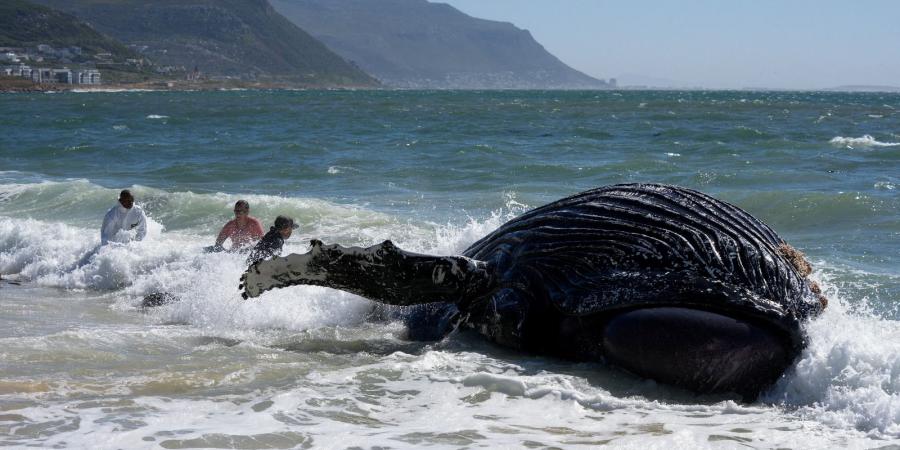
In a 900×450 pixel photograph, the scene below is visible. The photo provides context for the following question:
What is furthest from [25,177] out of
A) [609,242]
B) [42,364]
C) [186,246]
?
[609,242]

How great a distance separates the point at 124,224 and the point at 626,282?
27.1 feet

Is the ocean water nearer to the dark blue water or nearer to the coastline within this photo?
the dark blue water

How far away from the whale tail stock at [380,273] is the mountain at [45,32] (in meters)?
157

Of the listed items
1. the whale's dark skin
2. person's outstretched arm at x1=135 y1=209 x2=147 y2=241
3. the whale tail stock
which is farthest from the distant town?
the whale's dark skin

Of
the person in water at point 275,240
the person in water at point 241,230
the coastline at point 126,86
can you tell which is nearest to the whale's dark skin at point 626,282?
the person in water at point 275,240

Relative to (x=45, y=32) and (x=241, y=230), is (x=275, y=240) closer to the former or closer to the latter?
(x=241, y=230)

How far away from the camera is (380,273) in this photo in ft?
20.0

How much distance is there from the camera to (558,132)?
38781mm

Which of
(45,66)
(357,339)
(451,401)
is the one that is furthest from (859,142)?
(45,66)

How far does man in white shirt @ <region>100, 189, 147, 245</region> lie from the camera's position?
1221 cm

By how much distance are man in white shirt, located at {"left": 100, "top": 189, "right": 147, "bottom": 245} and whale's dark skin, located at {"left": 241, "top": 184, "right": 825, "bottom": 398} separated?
21.2ft

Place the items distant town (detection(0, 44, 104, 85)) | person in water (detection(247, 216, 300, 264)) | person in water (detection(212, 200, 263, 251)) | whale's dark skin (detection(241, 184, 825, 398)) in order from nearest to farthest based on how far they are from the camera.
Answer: whale's dark skin (detection(241, 184, 825, 398)), person in water (detection(247, 216, 300, 264)), person in water (detection(212, 200, 263, 251)), distant town (detection(0, 44, 104, 85))

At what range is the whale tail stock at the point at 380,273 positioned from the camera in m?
6.05

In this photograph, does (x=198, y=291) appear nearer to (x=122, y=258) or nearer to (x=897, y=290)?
(x=122, y=258)
